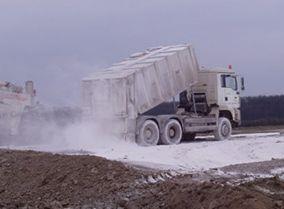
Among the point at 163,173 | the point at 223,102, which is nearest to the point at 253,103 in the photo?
the point at 223,102

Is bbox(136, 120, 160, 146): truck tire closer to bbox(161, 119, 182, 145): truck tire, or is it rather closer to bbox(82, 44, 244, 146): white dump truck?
bbox(82, 44, 244, 146): white dump truck

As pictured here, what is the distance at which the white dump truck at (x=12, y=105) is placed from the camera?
3061 cm

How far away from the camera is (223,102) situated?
3172cm

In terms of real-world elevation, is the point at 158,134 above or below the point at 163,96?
below

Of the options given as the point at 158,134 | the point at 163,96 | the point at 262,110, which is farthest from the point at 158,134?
the point at 262,110

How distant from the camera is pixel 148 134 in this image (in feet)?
90.8

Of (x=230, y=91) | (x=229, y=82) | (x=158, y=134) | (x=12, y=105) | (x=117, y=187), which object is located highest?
(x=229, y=82)

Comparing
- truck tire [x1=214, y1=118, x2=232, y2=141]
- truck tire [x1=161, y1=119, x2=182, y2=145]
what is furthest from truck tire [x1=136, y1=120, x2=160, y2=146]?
truck tire [x1=214, y1=118, x2=232, y2=141]

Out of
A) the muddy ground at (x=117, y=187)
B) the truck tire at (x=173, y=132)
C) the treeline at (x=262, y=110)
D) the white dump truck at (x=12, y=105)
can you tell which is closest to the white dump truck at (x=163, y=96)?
the truck tire at (x=173, y=132)

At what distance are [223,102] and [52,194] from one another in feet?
62.0

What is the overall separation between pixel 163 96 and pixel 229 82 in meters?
4.75

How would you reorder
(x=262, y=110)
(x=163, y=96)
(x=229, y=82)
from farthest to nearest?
(x=262, y=110), (x=229, y=82), (x=163, y=96)

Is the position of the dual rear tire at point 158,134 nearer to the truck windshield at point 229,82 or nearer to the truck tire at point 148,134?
the truck tire at point 148,134

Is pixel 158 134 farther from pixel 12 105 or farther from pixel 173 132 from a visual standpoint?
pixel 12 105
